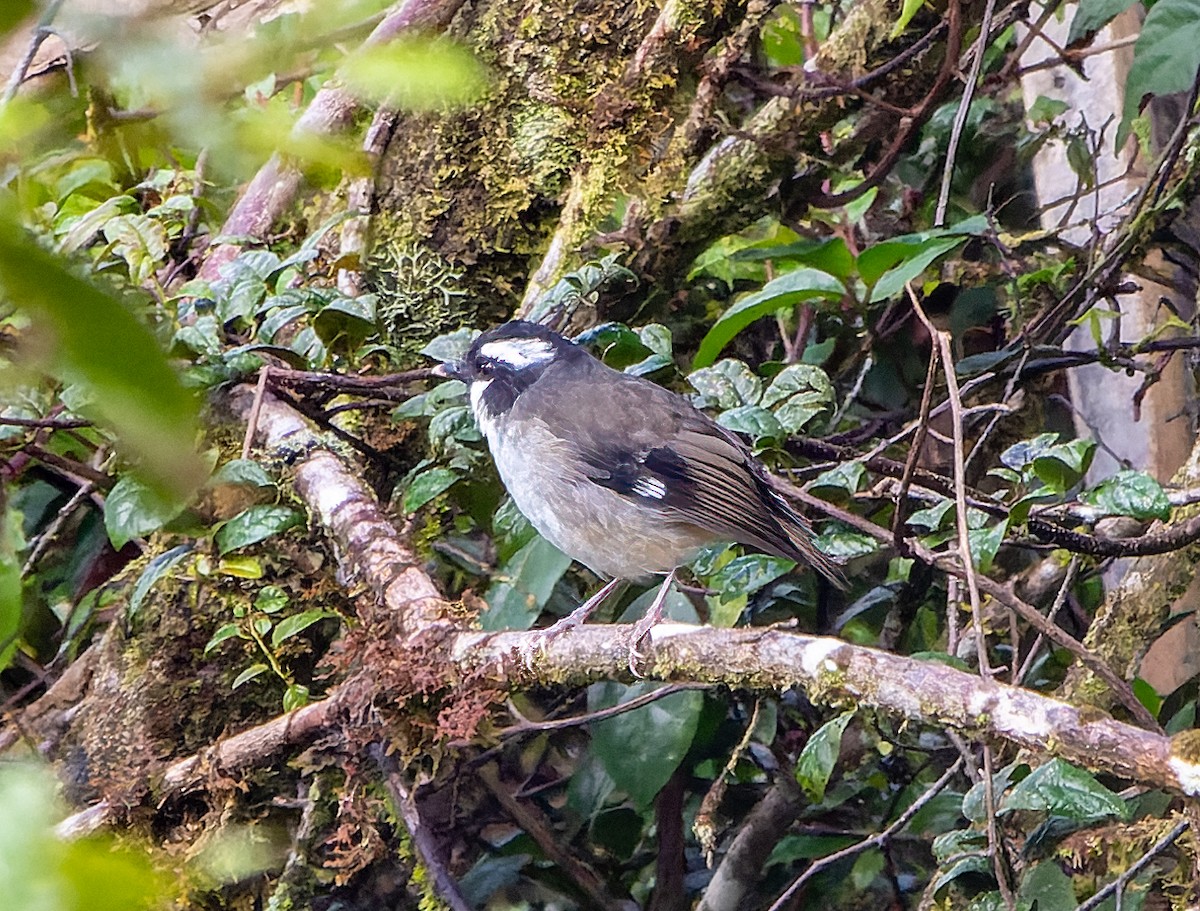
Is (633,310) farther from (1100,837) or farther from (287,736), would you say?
(1100,837)

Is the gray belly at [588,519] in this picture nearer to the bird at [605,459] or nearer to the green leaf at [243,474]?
the bird at [605,459]

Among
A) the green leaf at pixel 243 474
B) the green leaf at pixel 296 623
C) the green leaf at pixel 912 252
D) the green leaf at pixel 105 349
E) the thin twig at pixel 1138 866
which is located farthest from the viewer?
the green leaf at pixel 912 252

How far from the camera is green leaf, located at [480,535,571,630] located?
9.36 ft

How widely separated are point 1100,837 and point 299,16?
6.66ft

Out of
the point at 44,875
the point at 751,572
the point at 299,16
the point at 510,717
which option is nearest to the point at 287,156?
the point at 299,16

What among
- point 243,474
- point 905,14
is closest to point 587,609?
point 243,474

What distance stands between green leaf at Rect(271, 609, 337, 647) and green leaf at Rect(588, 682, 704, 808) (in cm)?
68

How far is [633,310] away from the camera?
3.47 metres

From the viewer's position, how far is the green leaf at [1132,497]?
217 cm

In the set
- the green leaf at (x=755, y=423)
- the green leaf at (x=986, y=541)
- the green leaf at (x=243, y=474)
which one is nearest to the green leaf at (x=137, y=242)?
the green leaf at (x=243, y=474)

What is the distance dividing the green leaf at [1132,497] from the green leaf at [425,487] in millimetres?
1377

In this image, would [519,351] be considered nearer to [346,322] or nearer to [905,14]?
[346,322]

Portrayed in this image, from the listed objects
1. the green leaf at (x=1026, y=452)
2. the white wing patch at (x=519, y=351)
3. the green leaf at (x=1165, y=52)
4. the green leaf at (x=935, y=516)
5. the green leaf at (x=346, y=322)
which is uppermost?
the green leaf at (x=1165, y=52)

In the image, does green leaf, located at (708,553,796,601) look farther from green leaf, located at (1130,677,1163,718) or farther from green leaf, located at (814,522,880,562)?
green leaf, located at (1130,677,1163,718)
